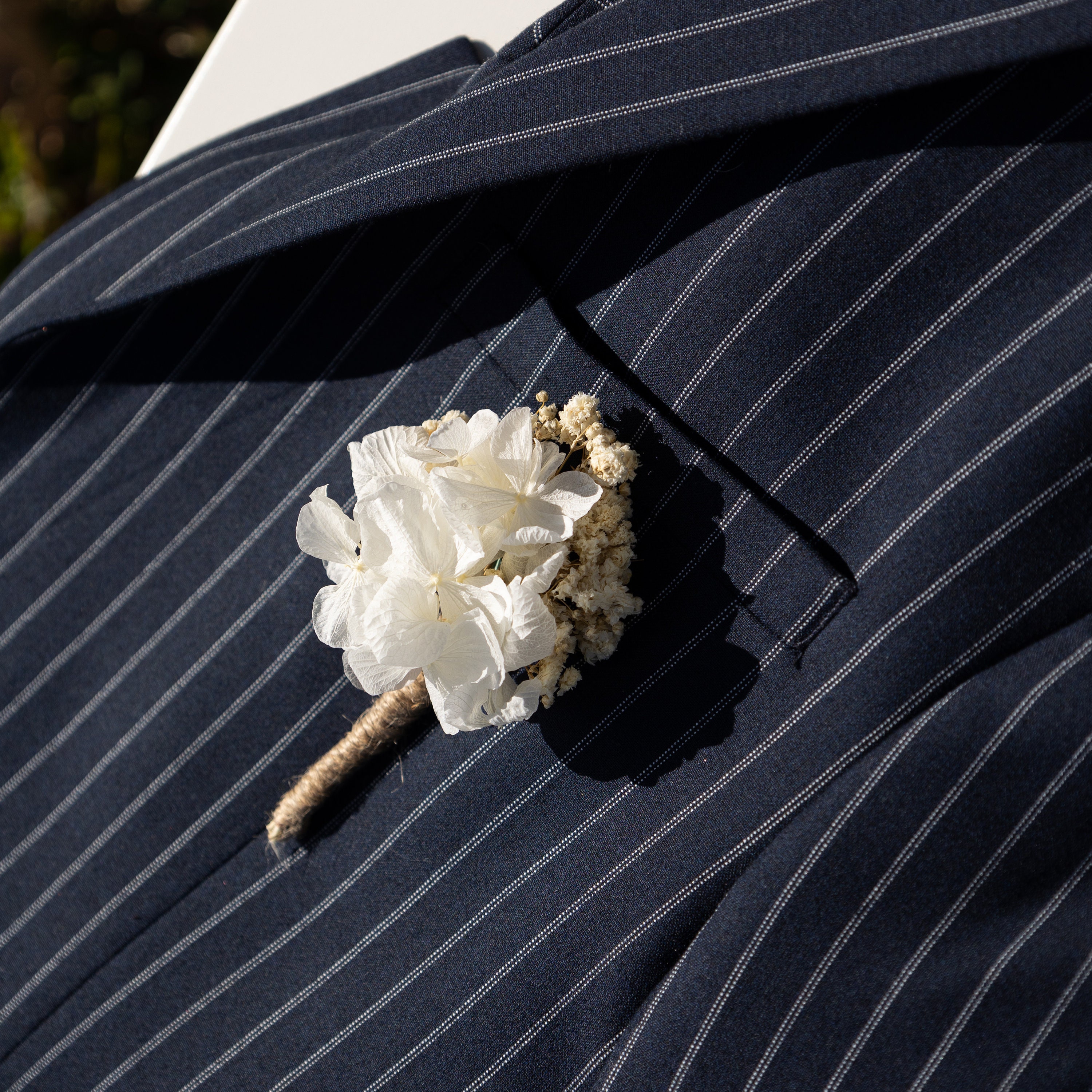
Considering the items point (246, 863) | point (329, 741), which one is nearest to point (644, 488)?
point (329, 741)

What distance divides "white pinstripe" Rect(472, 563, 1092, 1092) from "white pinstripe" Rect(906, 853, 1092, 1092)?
14 cm

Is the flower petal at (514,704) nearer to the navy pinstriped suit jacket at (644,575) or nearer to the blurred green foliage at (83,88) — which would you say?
the navy pinstriped suit jacket at (644,575)

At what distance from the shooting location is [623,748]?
2.73 ft

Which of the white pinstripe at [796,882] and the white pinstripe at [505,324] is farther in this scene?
the white pinstripe at [505,324]

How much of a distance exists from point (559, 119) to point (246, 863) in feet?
2.81

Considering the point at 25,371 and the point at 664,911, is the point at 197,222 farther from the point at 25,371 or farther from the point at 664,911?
the point at 664,911

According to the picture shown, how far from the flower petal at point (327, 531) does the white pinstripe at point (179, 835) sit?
0.26m

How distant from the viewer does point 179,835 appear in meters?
0.99

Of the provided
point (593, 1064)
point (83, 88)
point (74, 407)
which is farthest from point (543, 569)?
point (83, 88)

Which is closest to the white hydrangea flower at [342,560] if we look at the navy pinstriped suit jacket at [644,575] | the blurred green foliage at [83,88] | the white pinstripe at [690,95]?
the navy pinstriped suit jacket at [644,575]

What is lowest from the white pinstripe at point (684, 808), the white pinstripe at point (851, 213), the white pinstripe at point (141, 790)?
the white pinstripe at point (684, 808)

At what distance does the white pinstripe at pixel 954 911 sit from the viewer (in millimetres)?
731

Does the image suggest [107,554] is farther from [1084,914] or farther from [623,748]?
[1084,914]

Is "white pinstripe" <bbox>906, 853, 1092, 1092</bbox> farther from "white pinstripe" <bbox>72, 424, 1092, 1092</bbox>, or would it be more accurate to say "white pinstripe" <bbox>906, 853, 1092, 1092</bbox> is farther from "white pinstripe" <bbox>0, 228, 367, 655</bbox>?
"white pinstripe" <bbox>0, 228, 367, 655</bbox>
